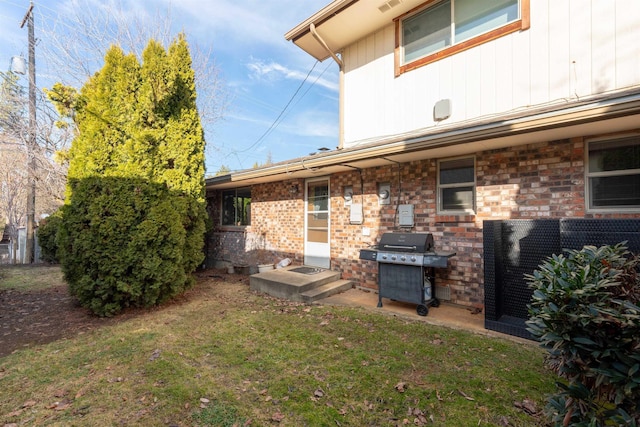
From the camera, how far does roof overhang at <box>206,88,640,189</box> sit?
3.27 m

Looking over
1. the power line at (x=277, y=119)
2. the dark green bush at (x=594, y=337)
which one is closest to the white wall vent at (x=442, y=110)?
the dark green bush at (x=594, y=337)

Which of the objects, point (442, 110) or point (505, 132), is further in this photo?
point (442, 110)

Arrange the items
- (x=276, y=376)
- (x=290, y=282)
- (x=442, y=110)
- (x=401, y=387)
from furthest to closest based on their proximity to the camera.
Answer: (x=290, y=282) → (x=442, y=110) → (x=276, y=376) → (x=401, y=387)

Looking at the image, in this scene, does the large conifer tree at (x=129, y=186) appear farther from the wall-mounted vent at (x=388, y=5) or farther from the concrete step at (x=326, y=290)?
the wall-mounted vent at (x=388, y=5)

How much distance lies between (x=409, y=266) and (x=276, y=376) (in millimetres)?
2844

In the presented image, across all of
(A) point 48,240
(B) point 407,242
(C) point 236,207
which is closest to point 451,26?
(B) point 407,242

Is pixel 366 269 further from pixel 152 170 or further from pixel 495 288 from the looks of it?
pixel 152 170

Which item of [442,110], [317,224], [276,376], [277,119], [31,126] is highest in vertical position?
[277,119]

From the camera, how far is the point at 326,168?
665 cm

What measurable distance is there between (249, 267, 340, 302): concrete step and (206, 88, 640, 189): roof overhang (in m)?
2.43

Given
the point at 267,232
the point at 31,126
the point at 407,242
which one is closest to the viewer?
the point at 407,242

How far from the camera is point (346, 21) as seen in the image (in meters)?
6.64

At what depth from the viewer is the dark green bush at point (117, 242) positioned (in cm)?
471

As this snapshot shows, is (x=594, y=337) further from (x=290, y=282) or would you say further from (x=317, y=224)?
(x=317, y=224)
